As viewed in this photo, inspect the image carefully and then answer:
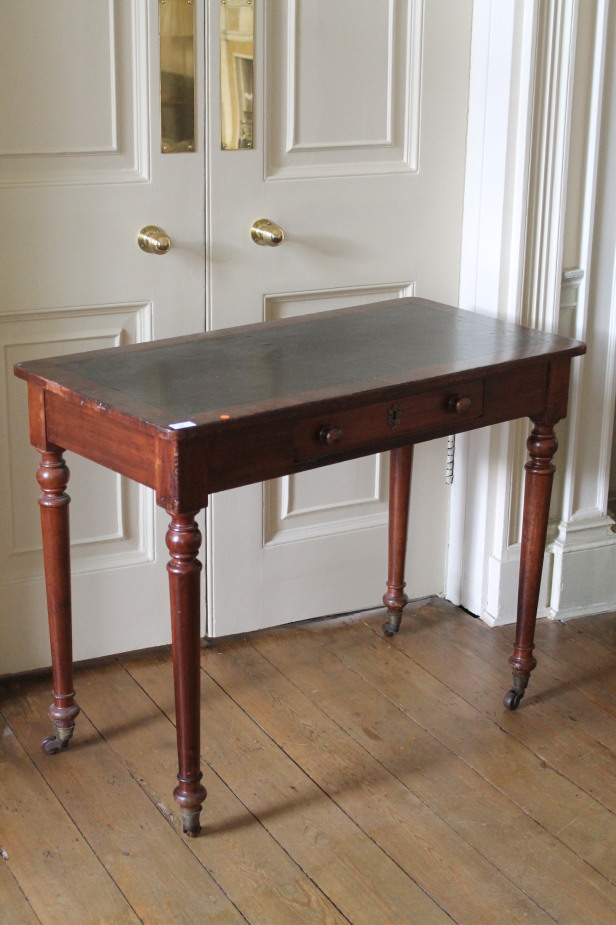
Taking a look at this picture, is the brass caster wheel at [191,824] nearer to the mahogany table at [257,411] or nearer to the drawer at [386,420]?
the mahogany table at [257,411]

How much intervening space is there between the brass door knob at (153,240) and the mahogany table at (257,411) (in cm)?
24

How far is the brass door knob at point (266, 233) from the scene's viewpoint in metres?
2.58

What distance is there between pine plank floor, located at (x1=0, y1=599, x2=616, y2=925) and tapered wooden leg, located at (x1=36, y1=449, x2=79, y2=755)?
82 millimetres

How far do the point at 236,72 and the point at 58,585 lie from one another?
112 centimetres

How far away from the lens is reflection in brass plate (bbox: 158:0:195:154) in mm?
2400

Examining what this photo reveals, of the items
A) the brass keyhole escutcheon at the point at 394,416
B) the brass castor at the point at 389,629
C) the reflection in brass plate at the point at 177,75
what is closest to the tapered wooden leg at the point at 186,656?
the brass keyhole escutcheon at the point at 394,416

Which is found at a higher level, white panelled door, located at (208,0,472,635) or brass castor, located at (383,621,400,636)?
white panelled door, located at (208,0,472,635)

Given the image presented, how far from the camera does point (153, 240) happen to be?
8.14ft

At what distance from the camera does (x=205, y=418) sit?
6.23 feet

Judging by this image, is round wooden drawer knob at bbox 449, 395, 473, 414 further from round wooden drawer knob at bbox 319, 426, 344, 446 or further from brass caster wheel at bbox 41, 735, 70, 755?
brass caster wheel at bbox 41, 735, 70, 755

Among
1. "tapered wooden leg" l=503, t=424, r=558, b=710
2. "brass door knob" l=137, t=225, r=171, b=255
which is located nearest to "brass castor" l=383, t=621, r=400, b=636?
"tapered wooden leg" l=503, t=424, r=558, b=710

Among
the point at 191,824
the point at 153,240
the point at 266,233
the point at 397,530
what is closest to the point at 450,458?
the point at 397,530

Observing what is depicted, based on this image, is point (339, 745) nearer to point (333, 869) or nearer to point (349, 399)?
point (333, 869)

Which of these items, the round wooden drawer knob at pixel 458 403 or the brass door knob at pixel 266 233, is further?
the brass door knob at pixel 266 233
